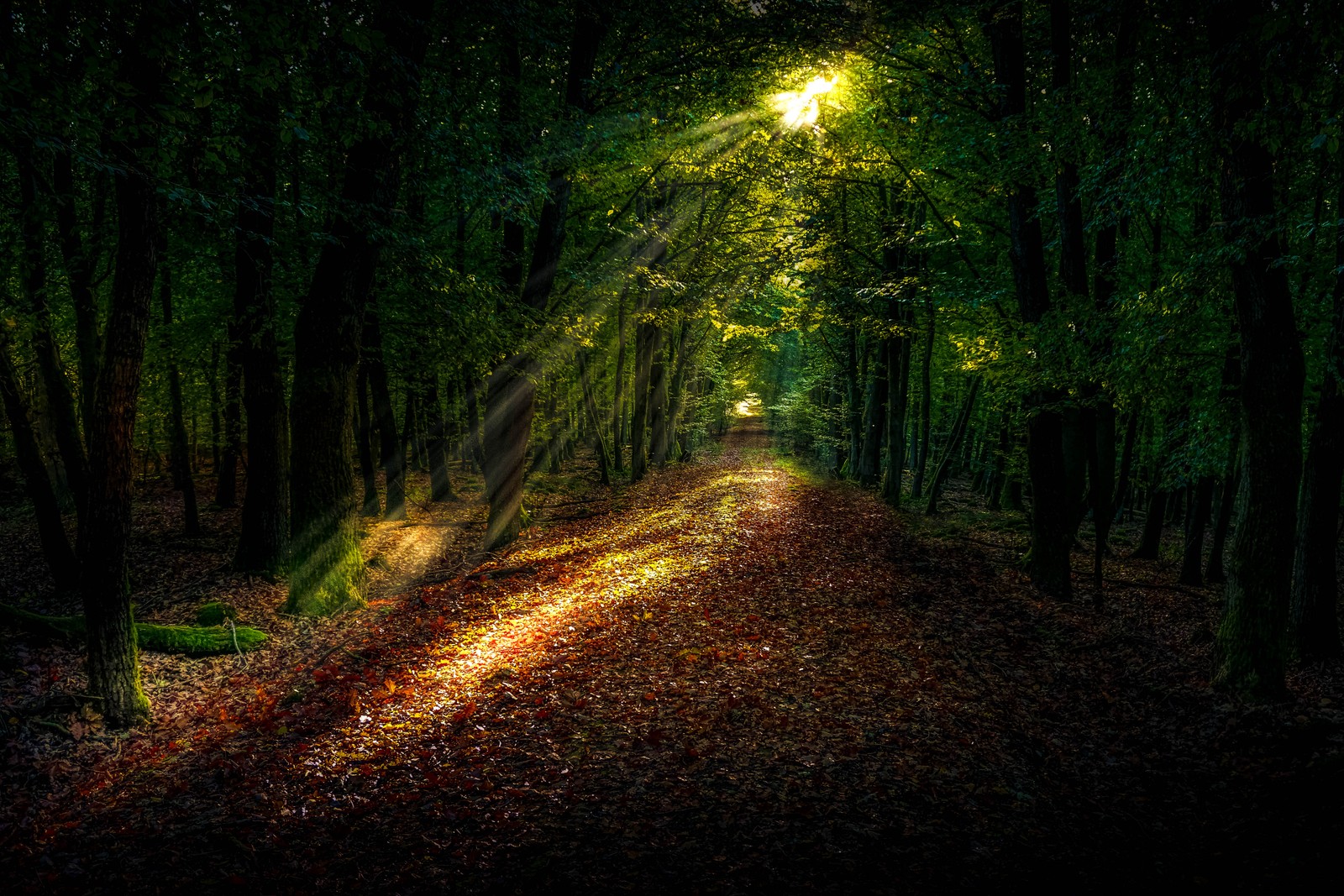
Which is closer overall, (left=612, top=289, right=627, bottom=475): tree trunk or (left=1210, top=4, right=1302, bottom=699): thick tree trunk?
(left=1210, top=4, right=1302, bottom=699): thick tree trunk

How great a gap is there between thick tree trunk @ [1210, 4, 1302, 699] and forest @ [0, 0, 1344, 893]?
0.15ft

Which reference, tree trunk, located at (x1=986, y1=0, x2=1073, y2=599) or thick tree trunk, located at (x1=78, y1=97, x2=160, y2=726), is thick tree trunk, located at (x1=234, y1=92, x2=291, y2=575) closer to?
thick tree trunk, located at (x1=78, y1=97, x2=160, y2=726)

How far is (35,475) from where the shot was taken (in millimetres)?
10641

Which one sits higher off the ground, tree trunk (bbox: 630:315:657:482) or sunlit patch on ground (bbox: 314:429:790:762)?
tree trunk (bbox: 630:315:657:482)

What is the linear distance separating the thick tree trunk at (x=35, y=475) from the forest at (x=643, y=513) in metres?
0.11

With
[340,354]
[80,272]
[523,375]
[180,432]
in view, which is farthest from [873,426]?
[80,272]

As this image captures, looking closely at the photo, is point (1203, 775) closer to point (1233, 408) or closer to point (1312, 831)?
point (1312, 831)

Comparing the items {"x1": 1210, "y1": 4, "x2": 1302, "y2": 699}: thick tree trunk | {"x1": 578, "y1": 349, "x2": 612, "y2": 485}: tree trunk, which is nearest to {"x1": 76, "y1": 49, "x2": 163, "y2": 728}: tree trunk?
{"x1": 1210, "y1": 4, "x2": 1302, "y2": 699}: thick tree trunk

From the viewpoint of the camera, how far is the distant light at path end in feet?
42.8

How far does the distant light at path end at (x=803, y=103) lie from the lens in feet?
42.8

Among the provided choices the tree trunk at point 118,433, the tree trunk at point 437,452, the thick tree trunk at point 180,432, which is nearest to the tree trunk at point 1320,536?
the tree trunk at point 118,433

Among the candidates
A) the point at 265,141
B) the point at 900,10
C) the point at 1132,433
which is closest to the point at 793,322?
the point at 1132,433

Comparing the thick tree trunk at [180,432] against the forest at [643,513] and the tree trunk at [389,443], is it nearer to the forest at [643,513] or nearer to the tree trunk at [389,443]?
the forest at [643,513]

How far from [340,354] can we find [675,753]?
7593 millimetres
